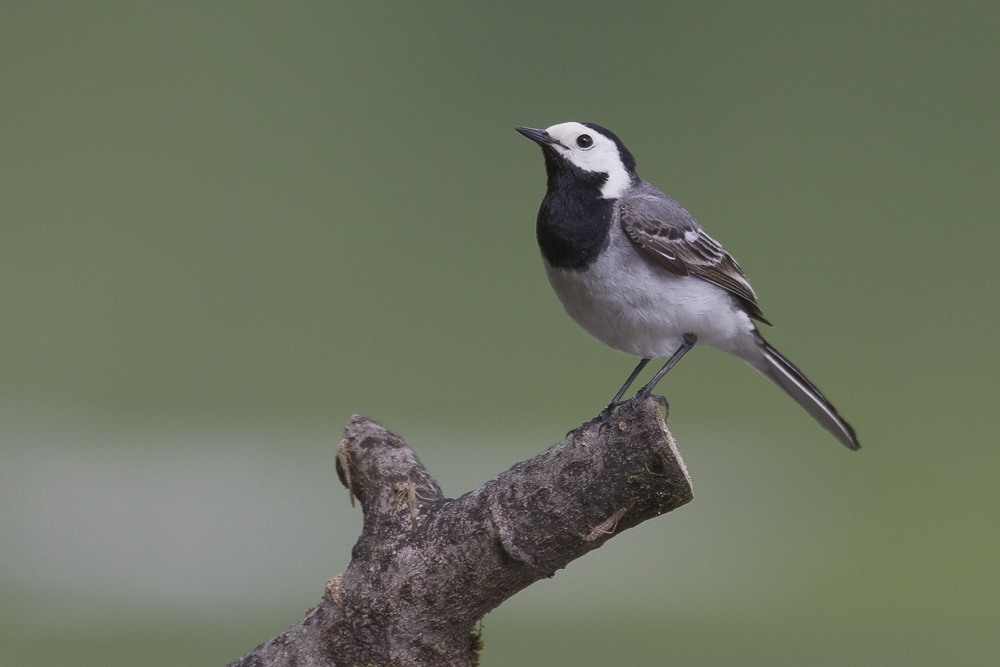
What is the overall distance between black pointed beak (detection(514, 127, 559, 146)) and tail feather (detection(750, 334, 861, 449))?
1.85ft

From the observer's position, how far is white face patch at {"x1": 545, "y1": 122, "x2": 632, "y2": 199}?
1768 millimetres

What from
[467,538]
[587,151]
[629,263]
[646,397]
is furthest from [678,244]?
[467,538]

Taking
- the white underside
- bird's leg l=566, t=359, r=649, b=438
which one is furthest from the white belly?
bird's leg l=566, t=359, r=649, b=438

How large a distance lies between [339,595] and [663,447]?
530 millimetres

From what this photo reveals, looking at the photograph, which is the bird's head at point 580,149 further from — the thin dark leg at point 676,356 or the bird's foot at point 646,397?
the bird's foot at point 646,397

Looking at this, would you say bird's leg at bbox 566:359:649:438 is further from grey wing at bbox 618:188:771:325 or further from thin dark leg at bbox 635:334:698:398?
grey wing at bbox 618:188:771:325

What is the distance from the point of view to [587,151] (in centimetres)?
177

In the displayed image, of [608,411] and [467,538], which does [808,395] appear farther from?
[467,538]

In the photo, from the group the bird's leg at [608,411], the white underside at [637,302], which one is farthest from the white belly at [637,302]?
the bird's leg at [608,411]

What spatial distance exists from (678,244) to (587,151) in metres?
0.25

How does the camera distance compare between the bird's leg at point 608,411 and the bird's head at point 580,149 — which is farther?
the bird's head at point 580,149

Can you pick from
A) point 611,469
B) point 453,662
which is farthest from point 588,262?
point 453,662

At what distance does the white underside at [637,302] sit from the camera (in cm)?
164

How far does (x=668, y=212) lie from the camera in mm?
1761
